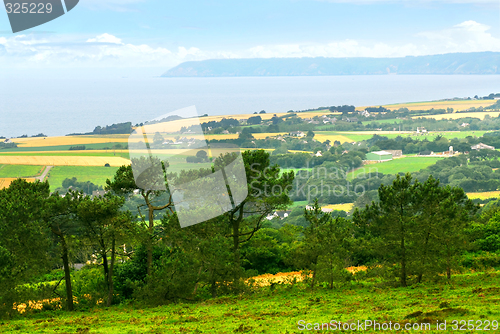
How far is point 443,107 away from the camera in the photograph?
588 ft

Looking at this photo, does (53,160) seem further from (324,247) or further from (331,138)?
(331,138)

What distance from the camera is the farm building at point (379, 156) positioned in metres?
99.5

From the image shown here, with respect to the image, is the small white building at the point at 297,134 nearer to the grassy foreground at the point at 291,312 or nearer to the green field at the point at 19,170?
the green field at the point at 19,170

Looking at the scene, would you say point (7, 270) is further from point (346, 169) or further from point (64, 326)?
point (346, 169)

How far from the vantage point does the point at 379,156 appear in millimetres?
100875

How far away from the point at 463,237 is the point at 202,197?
9.77 m

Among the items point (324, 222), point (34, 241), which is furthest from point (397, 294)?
point (34, 241)

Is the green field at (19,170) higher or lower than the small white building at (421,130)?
higher

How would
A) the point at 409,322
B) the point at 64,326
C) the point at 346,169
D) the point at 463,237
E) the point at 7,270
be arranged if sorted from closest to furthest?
the point at 409,322 → the point at 64,326 → the point at 7,270 → the point at 463,237 → the point at 346,169

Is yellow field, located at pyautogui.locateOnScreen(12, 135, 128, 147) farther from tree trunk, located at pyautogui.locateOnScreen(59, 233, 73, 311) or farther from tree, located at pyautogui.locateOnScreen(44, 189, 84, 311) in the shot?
tree, located at pyautogui.locateOnScreen(44, 189, 84, 311)

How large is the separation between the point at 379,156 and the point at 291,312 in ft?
309

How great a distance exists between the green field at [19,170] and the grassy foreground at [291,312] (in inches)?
2273

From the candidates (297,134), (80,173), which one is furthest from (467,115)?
(80,173)

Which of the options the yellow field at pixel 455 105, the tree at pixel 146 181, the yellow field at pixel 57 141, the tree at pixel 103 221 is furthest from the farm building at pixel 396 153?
the tree at pixel 103 221
